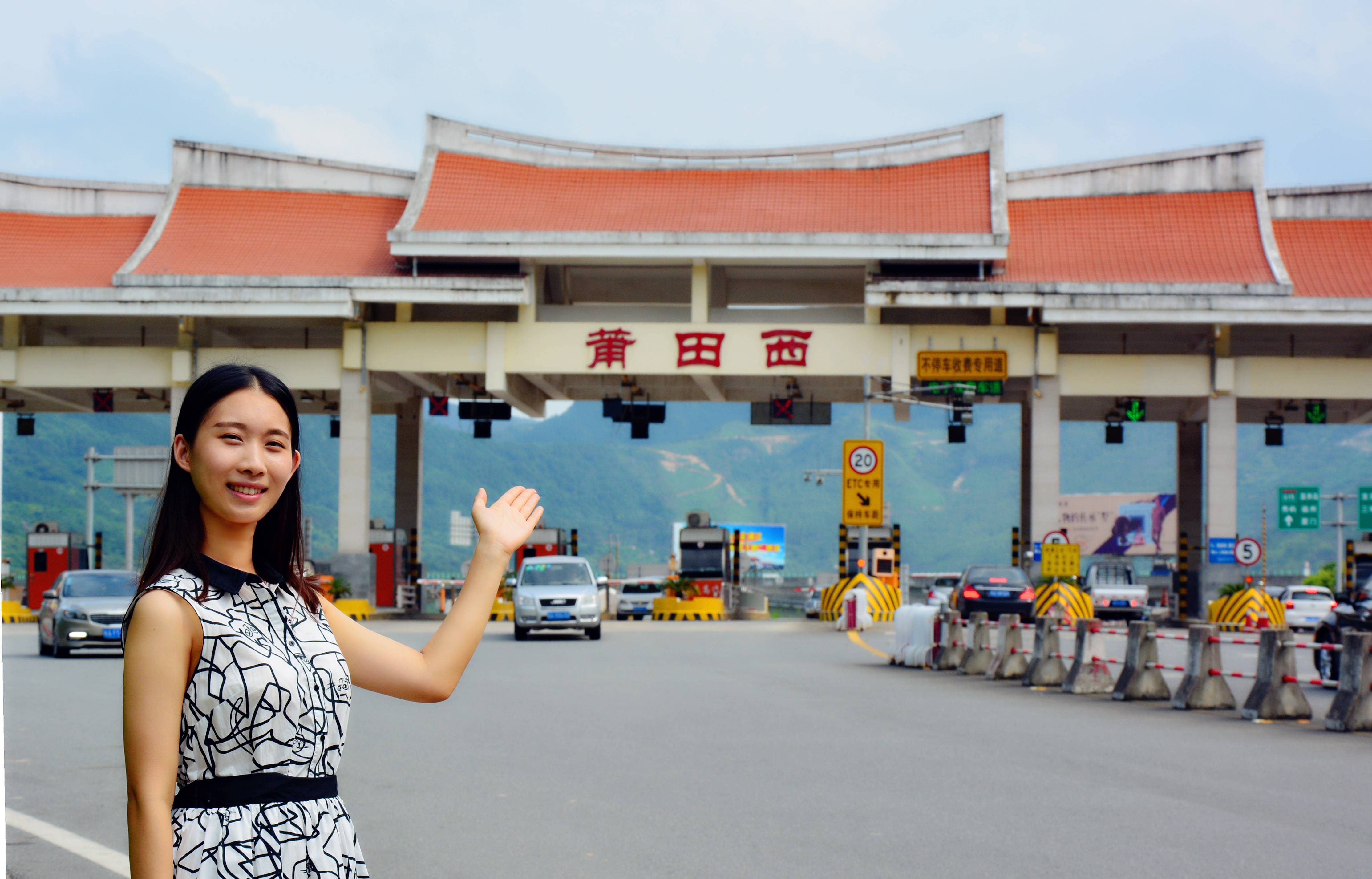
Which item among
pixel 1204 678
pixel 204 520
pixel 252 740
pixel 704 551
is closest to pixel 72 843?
pixel 204 520

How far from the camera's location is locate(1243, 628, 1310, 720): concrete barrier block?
13.4 meters

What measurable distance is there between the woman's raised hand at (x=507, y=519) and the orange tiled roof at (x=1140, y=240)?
33.4 m

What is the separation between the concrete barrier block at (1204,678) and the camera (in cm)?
1426

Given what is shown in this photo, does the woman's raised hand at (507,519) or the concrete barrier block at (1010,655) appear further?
the concrete barrier block at (1010,655)

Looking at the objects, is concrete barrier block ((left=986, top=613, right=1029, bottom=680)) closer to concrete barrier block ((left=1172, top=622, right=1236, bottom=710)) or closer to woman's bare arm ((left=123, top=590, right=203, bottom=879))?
concrete barrier block ((left=1172, top=622, right=1236, bottom=710))

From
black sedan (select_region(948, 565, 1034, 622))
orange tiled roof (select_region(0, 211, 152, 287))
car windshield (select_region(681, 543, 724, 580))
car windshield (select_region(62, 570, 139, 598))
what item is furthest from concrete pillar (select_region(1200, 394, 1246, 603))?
orange tiled roof (select_region(0, 211, 152, 287))

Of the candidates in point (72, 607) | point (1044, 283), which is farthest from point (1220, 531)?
point (72, 607)

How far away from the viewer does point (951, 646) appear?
19.9 metres

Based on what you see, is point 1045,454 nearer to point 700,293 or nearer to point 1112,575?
point 700,293

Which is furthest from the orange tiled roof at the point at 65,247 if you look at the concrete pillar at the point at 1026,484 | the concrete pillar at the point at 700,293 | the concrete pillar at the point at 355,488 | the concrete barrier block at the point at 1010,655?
the concrete barrier block at the point at 1010,655

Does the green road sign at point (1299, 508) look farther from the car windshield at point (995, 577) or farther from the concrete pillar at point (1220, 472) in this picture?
the car windshield at point (995, 577)

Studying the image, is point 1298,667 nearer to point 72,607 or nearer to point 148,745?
point 72,607

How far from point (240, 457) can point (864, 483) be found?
1225 inches

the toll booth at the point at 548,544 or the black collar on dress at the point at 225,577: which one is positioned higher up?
the black collar on dress at the point at 225,577
